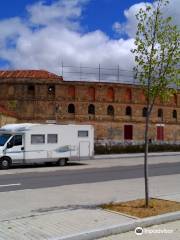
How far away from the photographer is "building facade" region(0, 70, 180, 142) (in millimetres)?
67188

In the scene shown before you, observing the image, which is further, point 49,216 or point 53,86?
point 53,86

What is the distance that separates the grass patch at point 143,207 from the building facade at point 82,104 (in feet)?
171

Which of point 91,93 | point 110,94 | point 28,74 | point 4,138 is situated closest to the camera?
point 4,138

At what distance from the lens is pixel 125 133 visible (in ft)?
238

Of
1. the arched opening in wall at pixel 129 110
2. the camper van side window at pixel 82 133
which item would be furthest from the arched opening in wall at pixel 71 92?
the camper van side window at pixel 82 133

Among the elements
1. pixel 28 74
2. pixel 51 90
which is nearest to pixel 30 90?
pixel 51 90

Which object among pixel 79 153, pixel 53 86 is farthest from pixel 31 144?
pixel 53 86

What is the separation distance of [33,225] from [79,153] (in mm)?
20896

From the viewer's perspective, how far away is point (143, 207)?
36.8ft

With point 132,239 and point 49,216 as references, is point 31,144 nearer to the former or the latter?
point 49,216

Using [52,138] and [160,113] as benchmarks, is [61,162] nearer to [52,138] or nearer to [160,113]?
[52,138]

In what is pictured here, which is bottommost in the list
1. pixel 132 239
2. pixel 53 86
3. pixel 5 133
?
pixel 132 239

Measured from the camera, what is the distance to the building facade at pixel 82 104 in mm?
67188

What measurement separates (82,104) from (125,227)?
60979 millimetres
